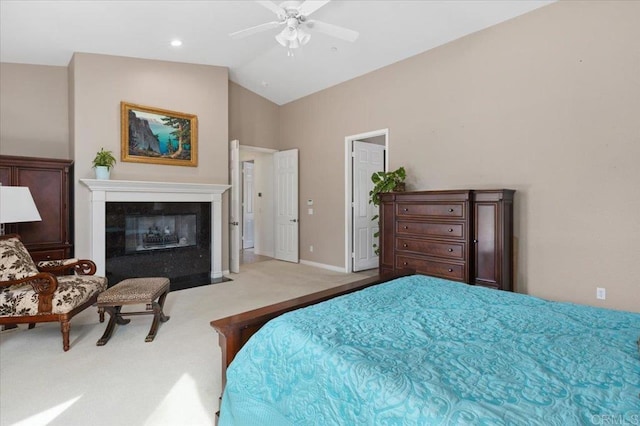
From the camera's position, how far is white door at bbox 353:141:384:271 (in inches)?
229

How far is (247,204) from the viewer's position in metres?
9.06

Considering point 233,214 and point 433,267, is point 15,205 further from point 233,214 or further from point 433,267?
point 433,267

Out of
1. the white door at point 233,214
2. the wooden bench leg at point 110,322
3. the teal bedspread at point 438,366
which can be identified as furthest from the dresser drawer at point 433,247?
the wooden bench leg at point 110,322

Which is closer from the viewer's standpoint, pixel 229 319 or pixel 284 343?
pixel 284 343

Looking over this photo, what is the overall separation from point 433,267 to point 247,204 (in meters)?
6.17

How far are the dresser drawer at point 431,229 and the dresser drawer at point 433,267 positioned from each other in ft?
1.07

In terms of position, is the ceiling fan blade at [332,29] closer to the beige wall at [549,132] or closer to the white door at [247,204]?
the beige wall at [549,132]

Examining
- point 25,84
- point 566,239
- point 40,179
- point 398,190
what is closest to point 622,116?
point 566,239

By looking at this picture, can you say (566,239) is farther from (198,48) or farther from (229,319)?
(198,48)

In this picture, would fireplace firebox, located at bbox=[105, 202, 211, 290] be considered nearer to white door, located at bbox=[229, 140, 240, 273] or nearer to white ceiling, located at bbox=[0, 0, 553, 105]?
white door, located at bbox=[229, 140, 240, 273]

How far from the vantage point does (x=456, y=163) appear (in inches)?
172

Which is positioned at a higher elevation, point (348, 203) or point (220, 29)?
point (220, 29)

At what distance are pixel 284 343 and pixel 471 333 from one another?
0.77 metres

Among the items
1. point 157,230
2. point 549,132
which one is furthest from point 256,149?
point 549,132
